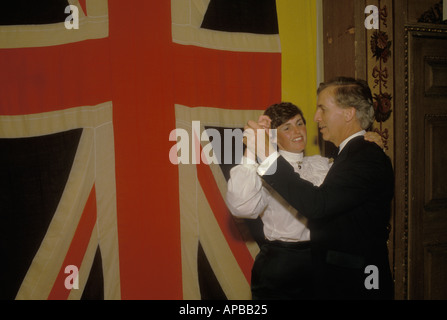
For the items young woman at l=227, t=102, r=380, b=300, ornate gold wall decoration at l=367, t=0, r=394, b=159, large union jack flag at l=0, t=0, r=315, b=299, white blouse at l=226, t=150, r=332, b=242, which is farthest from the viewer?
ornate gold wall decoration at l=367, t=0, r=394, b=159

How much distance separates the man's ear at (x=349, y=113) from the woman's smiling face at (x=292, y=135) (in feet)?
0.89

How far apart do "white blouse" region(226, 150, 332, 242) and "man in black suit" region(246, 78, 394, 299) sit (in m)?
0.18

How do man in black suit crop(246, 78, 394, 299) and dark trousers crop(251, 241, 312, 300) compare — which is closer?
man in black suit crop(246, 78, 394, 299)

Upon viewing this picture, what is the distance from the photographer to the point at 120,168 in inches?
63.8

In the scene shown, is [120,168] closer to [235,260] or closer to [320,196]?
[235,260]

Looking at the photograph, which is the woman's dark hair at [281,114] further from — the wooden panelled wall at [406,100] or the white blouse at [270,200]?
the wooden panelled wall at [406,100]

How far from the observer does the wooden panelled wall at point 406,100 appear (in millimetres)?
1891

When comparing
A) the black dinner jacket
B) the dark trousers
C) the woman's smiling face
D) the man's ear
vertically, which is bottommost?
the dark trousers

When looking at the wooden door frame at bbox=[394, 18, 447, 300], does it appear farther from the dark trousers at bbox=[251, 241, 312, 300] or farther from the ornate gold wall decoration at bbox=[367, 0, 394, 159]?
the dark trousers at bbox=[251, 241, 312, 300]

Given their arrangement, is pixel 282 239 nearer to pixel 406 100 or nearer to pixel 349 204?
pixel 349 204

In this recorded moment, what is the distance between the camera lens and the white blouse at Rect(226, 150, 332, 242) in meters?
1.32

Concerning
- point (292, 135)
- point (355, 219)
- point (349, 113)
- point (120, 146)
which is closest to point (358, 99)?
point (349, 113)

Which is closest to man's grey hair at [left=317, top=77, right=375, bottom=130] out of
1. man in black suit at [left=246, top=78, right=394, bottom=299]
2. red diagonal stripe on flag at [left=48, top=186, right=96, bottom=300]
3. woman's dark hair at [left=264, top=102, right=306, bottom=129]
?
man in black suit at [left=246, top=78, right=394, bottom=299]

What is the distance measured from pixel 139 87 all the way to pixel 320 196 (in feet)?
3.28
